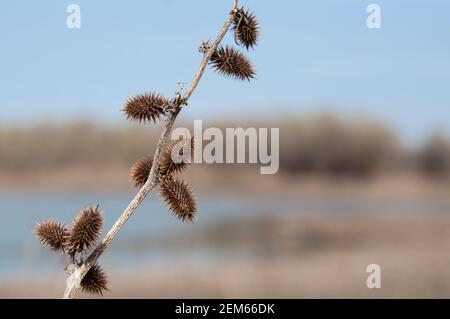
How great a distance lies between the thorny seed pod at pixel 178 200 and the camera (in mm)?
2881

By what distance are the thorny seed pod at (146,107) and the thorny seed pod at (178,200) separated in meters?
0.27

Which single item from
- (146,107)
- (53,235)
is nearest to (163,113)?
(146,107)

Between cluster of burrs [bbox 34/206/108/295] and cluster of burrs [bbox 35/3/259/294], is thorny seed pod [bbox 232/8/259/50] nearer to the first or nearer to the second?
cluster of burrs [bbox 35/3/259/294]

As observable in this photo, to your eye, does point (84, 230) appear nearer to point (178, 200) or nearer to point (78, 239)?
point (78, 239)

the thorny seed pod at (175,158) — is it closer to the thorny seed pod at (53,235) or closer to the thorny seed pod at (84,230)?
the thorny seed pod at (84,230)

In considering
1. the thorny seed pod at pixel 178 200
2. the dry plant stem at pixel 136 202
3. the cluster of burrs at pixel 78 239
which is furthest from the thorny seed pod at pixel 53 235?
the thorny seed pod at pixel 178 200

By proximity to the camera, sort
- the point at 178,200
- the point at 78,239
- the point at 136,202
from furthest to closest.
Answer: the point at 178,200 < the point at 78,239 < the point at 136,202

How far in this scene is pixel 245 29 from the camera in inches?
113

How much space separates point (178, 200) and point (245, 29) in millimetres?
719

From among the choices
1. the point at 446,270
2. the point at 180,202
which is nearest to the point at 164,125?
the point at 180,202

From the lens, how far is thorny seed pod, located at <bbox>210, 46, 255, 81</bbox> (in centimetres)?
287

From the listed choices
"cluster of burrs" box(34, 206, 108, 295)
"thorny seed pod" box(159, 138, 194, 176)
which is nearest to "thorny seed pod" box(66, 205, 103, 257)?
"cluster of burrs" box(34, 206, 108, 295)

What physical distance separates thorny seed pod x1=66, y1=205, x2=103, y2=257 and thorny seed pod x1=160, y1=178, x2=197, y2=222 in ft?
0.88

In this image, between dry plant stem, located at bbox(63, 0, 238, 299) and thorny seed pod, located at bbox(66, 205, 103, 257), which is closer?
dry plant stem, located at bbox(63, 0, 238, 299)
